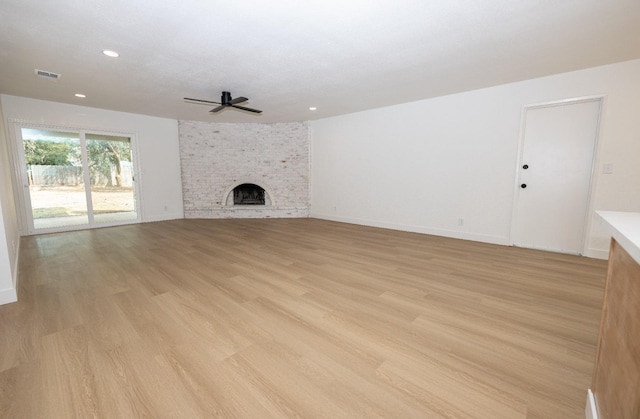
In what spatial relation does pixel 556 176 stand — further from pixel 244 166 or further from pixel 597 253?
pixel 244 166

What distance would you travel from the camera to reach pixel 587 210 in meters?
3.50

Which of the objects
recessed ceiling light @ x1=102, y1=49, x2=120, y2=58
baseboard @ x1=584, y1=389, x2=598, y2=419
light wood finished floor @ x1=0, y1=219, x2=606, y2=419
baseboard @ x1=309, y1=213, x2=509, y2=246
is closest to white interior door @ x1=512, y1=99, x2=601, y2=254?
baseboard @ x1=309, y1=213, x2=509, y2=246

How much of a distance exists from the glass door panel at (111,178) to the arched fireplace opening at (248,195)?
7.86 feet

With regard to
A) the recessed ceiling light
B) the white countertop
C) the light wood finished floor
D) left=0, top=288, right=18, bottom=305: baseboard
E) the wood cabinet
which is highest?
the recessed ceiling light

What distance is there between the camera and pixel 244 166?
6.96m

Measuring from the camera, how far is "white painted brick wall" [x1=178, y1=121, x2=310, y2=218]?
6.75 metres

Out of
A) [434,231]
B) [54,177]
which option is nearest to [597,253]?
[434,231]

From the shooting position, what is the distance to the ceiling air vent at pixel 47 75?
3.41 meters

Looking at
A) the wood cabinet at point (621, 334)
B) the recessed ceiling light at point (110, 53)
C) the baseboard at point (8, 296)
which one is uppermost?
the recessed ceiling light at point (110, 53)

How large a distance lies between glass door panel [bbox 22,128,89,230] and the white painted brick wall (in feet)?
6.65

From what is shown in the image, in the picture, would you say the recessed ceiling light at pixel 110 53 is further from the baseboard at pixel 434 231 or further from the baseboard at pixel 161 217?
the baseboard at pixel 434 231

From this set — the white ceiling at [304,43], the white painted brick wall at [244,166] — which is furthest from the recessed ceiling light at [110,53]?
the white painted brick wall at [244,166]

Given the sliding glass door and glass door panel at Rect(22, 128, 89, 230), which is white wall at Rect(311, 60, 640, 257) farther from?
glass door panel at Rect(22, 128, 89, 230)

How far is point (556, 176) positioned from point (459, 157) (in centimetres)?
131
